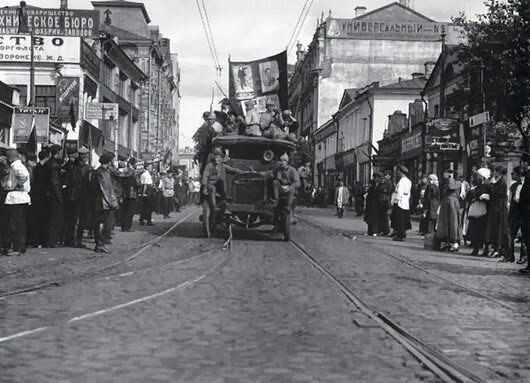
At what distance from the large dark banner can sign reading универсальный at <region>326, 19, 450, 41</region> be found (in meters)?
46.5

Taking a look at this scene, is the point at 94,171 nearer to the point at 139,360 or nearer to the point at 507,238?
the point at 507,238

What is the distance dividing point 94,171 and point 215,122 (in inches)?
188

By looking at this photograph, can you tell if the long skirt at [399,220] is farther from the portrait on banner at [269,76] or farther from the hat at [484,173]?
the portrait on banner at [269,76]

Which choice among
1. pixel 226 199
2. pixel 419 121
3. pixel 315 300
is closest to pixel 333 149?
pixel 419 121

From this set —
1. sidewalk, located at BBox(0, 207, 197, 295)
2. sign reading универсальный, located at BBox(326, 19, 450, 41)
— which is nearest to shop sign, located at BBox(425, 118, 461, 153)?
sidewalk, located at BBox(0, 207, 197, 295)

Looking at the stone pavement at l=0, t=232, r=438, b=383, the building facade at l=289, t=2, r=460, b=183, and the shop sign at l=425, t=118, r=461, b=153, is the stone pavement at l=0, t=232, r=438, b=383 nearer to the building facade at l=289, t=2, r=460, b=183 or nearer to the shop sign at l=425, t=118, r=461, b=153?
the shop sign at l=425, t=118, r=461, b=153

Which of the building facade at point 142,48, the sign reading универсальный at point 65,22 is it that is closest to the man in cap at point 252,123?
the sign reading универсальный at point 65,22

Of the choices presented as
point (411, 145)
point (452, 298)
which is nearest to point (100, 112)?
point (411, 145)

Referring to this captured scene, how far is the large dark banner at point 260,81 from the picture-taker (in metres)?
20.7

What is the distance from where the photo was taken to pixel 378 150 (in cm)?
5109

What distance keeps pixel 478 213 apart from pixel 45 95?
29.3 meters

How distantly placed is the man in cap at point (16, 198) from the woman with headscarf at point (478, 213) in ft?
28.3

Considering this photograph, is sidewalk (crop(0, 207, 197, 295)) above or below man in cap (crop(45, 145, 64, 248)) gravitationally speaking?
below

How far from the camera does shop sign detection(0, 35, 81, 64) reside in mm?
39625
